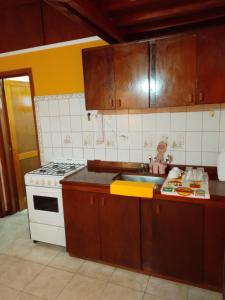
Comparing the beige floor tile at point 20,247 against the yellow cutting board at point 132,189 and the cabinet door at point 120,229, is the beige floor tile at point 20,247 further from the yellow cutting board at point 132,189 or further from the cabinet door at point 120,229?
the yellow cutting board at point 132,189

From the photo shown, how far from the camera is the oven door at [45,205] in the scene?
244cm

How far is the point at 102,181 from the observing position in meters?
2.19

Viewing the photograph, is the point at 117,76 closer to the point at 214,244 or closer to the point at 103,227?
the point at 103,227

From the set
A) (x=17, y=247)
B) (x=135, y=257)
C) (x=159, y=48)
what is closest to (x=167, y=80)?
(x=159, y=48)

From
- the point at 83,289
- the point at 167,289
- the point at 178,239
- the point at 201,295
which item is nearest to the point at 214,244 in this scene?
the point at 178,239

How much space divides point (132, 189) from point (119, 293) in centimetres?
90

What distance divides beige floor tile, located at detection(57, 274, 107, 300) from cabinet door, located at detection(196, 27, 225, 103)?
6.11 feet

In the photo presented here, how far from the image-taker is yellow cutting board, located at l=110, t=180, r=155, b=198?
6.34 ft

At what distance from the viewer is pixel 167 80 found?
2010 mm

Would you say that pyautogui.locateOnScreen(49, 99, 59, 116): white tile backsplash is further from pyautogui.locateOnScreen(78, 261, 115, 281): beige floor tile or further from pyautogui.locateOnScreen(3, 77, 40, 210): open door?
pyautogui.locateOnScreen(78, 261, 115, 281): beige floor tile

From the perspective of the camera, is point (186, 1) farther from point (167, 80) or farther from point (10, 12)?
point (10, 12)

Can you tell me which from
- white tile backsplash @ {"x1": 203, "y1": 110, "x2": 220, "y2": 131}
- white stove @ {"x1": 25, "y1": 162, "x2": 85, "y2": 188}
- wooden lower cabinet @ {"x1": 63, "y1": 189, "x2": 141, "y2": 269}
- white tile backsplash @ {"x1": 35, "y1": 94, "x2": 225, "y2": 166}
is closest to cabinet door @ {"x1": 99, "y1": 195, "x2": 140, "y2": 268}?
wooden lower cabinet @ {"x1": 63, "y1": 189, "x2": 141, "y2": 269}

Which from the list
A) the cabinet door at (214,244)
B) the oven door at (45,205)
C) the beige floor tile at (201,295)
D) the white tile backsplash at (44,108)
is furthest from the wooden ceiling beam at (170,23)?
the beige floor tile at (201,295)

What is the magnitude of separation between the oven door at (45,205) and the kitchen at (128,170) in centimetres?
12
